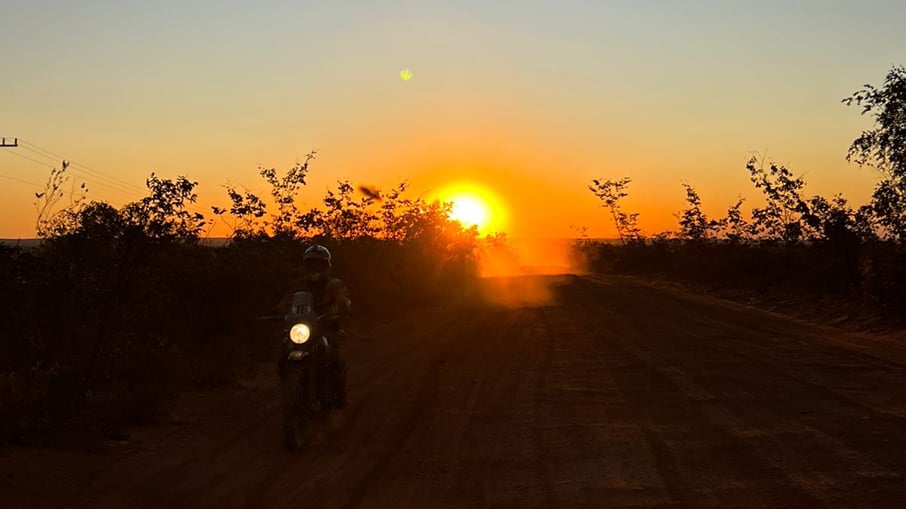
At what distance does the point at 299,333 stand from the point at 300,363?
312mm

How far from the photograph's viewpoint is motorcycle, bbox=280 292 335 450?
8.27 meters

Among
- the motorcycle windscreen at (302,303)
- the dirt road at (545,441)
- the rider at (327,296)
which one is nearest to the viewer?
the dirt road at (545,441)

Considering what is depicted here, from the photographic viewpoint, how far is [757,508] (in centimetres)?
604

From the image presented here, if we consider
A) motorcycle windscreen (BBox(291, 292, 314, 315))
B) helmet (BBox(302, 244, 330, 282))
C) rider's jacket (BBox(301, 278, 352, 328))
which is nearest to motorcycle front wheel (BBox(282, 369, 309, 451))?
motorcycle windscreen (BBox(291, 292, 314, 315))

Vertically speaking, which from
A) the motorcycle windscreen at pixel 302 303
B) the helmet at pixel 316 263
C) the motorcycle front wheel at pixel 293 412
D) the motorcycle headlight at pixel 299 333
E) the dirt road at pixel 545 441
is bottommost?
the dirt road at pixel 545 441

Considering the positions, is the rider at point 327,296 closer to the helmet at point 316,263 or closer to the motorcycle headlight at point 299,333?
the helmet at point 316,263

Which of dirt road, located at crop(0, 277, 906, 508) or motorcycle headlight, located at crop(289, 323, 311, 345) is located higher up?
motorcycle headlight, located at crop(289, 323, 311, 345)

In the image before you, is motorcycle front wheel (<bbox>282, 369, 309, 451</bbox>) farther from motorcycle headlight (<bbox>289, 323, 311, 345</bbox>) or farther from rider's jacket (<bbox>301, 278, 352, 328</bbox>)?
rider's jacket (<bbox>301, 278, 352, 328</bbox>)

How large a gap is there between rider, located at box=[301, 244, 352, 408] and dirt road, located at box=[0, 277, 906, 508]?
1033 millimetres

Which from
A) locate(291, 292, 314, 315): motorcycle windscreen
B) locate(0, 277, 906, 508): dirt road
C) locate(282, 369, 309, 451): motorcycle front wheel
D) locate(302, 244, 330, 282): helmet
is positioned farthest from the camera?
locate(302, 244, 330, 282): helmet

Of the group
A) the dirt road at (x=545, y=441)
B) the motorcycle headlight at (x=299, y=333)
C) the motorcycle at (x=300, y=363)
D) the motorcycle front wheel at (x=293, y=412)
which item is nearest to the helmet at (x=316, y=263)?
the motorcycle at (x=300, y=363)

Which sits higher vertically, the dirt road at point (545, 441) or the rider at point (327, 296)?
the rider at point (327, 296)

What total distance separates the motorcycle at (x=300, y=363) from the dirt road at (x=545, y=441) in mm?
328

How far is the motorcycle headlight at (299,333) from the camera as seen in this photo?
8.26 metres
